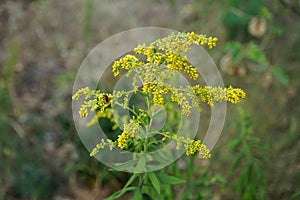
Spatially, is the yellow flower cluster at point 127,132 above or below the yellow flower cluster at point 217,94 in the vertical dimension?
below

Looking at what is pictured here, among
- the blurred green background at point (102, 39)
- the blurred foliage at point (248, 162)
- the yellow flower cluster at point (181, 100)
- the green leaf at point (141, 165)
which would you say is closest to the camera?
the yellow flower cluster at point (181, 100)

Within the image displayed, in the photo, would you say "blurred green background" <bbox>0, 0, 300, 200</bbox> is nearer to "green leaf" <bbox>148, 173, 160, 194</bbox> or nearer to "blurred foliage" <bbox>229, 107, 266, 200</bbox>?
"blurred foliage" <bbox>229, 107, 266, 200</bbox>

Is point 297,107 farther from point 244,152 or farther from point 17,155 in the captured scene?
point 17,155

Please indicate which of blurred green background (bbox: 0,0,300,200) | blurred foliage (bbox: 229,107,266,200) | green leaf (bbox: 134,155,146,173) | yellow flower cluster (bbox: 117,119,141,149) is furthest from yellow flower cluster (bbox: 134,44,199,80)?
blurred foliage (bbox: 229,107,266,200)

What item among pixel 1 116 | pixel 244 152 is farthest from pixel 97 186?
pixel 244 152

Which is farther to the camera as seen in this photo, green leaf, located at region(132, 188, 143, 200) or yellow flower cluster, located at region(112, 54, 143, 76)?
green leaf, located at region(132, 188, 143, 200)

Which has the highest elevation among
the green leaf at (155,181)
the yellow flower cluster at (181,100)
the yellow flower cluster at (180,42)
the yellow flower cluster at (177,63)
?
the yellow flower cluster at (180,42)

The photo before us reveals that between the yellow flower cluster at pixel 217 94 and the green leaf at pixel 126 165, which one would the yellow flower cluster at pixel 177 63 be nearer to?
the yellow flower cluster at pixel 217 94

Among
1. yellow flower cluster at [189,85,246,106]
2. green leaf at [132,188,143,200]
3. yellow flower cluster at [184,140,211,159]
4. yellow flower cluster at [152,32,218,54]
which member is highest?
yellow flower cluster at [152,32,218,54]

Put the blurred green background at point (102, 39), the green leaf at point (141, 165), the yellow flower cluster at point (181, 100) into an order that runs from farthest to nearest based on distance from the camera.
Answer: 1. the blurred green background at point (102, 39)
2. the green leaf at point (141, 165)
3. the yellow flower cluster at point (181, 100)

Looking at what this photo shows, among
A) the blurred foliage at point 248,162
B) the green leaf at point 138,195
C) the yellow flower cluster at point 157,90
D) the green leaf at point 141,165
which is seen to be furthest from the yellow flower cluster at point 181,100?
the blurred foliage at point 248,162
